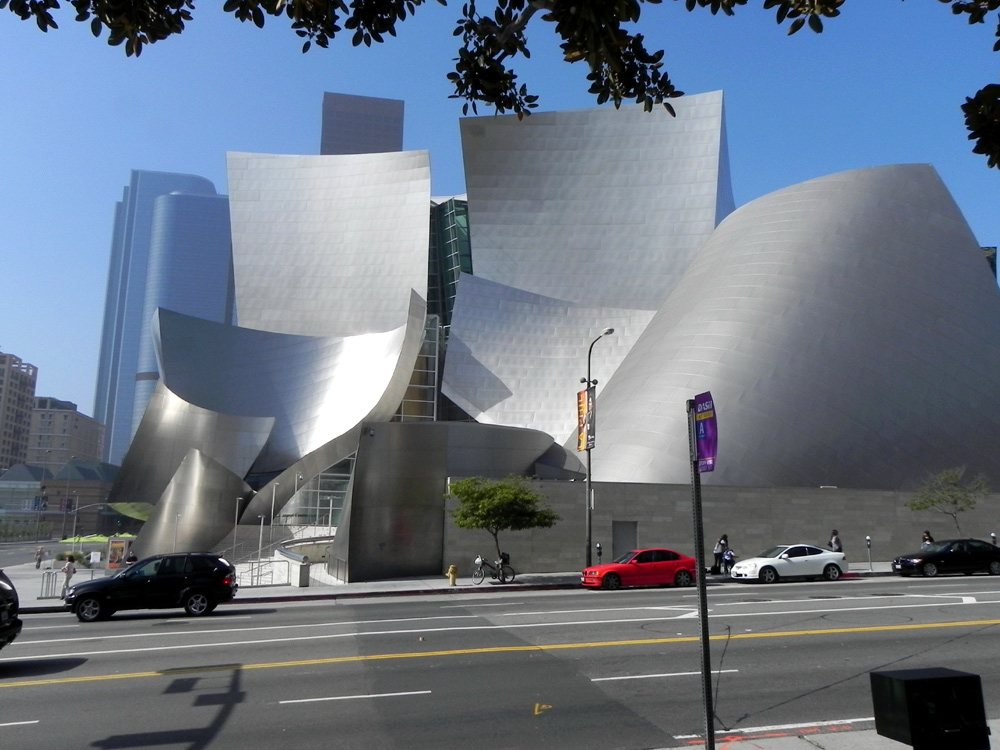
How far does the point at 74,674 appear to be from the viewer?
10.0m

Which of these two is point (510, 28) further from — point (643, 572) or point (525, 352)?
point (525, 352)

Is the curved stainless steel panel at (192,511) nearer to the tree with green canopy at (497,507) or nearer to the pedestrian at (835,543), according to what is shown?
the tree with green canopy at (497,507)

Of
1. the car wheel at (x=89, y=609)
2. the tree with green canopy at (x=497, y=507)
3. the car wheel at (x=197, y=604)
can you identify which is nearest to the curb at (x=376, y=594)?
the tree with green canopy at (x=497, y=507)

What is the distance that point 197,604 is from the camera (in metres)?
16.7

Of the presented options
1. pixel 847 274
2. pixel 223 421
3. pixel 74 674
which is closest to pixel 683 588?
pixel 74 674

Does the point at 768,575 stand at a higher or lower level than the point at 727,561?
lower

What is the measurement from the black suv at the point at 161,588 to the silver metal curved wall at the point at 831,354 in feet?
50.8

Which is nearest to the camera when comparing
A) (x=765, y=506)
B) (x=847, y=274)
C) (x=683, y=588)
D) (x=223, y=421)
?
(x=683, y=588)

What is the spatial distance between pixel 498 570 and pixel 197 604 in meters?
9.39

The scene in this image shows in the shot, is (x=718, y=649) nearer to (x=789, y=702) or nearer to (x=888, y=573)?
(x=789, y=702)

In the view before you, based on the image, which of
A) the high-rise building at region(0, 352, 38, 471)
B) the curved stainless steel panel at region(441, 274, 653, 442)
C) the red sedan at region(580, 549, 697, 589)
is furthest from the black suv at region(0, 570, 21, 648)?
the high-rise building at region(0, 352, 38, 471)

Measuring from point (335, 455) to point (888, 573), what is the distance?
2572cm

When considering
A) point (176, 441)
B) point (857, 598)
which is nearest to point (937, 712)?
point (857, 598)

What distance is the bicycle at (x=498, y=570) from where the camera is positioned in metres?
23.3
